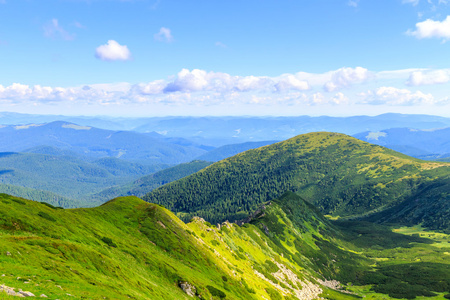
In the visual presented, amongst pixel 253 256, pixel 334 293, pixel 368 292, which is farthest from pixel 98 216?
pixel 368 292

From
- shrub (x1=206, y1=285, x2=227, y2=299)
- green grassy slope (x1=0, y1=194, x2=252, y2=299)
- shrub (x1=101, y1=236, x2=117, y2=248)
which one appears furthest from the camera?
shrub (x1=206, y1=285, x2=227, y2=299)

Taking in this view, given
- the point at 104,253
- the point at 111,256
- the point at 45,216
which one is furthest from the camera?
the point at 45,216

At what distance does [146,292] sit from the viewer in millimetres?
58531

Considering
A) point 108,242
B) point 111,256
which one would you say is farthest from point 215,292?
point 108,242

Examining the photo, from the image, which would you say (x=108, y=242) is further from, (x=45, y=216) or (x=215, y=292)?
(x=215, y=292)

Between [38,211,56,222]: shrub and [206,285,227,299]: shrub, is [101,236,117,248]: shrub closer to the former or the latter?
[38,211,56,222]: shrub

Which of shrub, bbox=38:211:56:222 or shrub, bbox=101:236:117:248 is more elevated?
shrub, bbox=38:211:56:222

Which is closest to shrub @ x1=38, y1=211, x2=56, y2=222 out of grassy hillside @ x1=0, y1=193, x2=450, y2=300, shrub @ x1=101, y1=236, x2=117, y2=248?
grassy hillside @ x1=0, y1=193, x2=450, y2=300

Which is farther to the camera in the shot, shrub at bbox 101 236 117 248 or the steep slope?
shrub at bbox 101 236 117 248

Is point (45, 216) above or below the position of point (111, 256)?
above

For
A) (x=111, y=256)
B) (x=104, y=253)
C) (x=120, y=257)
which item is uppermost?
(x=104, y=253)

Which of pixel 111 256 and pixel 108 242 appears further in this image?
pixel 108 242

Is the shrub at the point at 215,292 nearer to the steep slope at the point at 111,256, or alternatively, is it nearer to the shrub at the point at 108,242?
the steep slope at the point at 111,256

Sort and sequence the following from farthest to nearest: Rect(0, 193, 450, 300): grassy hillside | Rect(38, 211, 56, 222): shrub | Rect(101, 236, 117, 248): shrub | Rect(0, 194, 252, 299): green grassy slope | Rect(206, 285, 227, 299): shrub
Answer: Rect(206, 285, 227, 299): shrub → Rect(101, 236, 117, 248): shrub → Rect(38, 211, 56, 222): shrub → Rect(0, 193, 450, 300): grassy hillside → Rect(0, 194, 252, 299): green grassy slope
